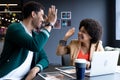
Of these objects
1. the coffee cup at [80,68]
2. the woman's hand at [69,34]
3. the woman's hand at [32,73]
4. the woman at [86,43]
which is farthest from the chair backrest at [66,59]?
the coffee cup at [80,68]

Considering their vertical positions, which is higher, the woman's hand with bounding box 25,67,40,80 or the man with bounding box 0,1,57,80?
the man with bounding box 0,1,57,80

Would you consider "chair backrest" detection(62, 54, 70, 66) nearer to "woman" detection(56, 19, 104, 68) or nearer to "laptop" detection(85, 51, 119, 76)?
"woman" detection(56, 19, 104, 68)

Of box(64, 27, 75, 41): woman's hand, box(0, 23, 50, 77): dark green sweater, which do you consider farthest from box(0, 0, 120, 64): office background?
box(0, 23, 50, 77): dark green sweater

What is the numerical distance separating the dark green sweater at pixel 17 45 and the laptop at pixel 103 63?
0.44m

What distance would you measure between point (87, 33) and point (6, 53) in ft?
2.93

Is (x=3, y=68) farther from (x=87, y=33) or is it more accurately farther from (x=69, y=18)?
(x=69, y=18)

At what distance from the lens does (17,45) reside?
1.94m

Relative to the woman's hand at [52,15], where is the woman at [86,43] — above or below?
below

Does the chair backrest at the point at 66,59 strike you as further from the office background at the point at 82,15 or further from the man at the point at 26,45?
the office background at the point at 82,15

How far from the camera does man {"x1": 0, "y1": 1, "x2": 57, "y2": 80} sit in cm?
183

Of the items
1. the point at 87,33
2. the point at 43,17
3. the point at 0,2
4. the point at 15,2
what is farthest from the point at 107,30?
the point at 43,17

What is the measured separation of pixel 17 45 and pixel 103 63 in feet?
2.44

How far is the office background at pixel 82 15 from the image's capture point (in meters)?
6.36

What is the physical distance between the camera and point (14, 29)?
6.23 ft
